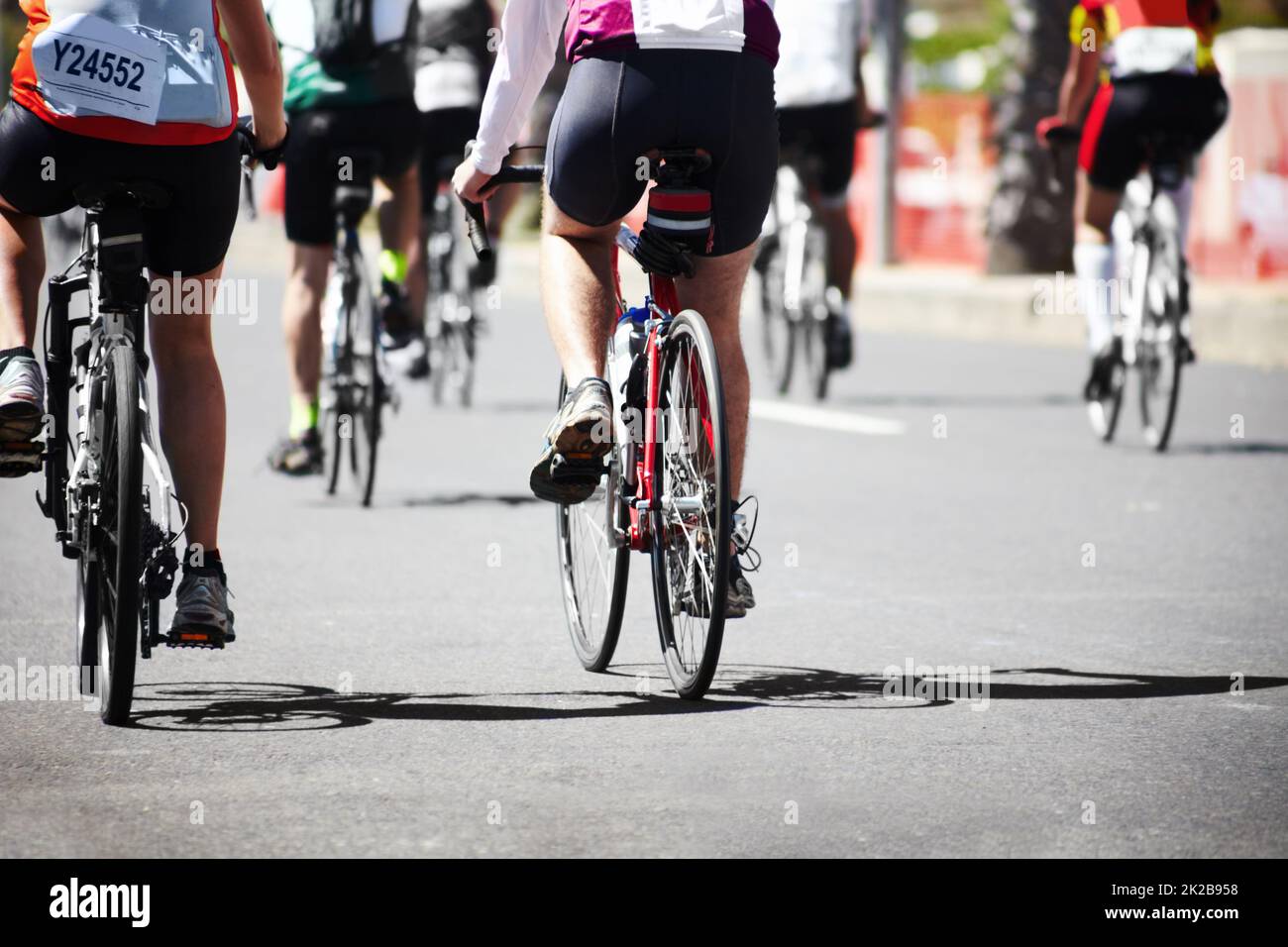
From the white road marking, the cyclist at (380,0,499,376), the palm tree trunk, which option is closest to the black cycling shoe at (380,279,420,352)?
the cyclist at (380,0,499,376)

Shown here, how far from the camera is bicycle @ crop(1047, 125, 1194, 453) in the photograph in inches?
375

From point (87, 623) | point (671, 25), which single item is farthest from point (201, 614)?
point (671, 25)

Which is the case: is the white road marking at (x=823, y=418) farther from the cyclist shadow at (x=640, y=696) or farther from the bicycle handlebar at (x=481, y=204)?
the bicycle handlebar at (x=481, y=204)

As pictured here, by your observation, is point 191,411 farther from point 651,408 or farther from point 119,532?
point 651,408

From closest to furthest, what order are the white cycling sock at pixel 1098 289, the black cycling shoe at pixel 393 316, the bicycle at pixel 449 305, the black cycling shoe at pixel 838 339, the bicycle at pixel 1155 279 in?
1. the black cycling shoe at pixel 393 316
2. the bicycle at pixel 1155 279
3. the white cycling sock at pixel 1098 289
4. the bicycle at pixel 449 305
5. the black cycling shoe at pixel 838 339

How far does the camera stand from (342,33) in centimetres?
819

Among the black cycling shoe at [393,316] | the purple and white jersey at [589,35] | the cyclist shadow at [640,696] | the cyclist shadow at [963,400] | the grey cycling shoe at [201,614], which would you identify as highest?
the purple and white jersey at [589,35]

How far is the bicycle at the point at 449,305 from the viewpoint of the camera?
37.4 ft

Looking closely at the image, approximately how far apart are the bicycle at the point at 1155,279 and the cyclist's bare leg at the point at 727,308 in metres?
4.57

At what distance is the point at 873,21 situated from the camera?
19969 millimetres

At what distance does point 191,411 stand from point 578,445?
0.86 metres

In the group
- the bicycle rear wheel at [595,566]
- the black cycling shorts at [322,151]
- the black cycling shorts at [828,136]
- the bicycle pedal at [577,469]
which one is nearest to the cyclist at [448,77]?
the black cycling shorts at [828,136]

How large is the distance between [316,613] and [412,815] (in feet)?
7.43

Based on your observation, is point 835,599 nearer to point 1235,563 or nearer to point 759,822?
point 1235,563
